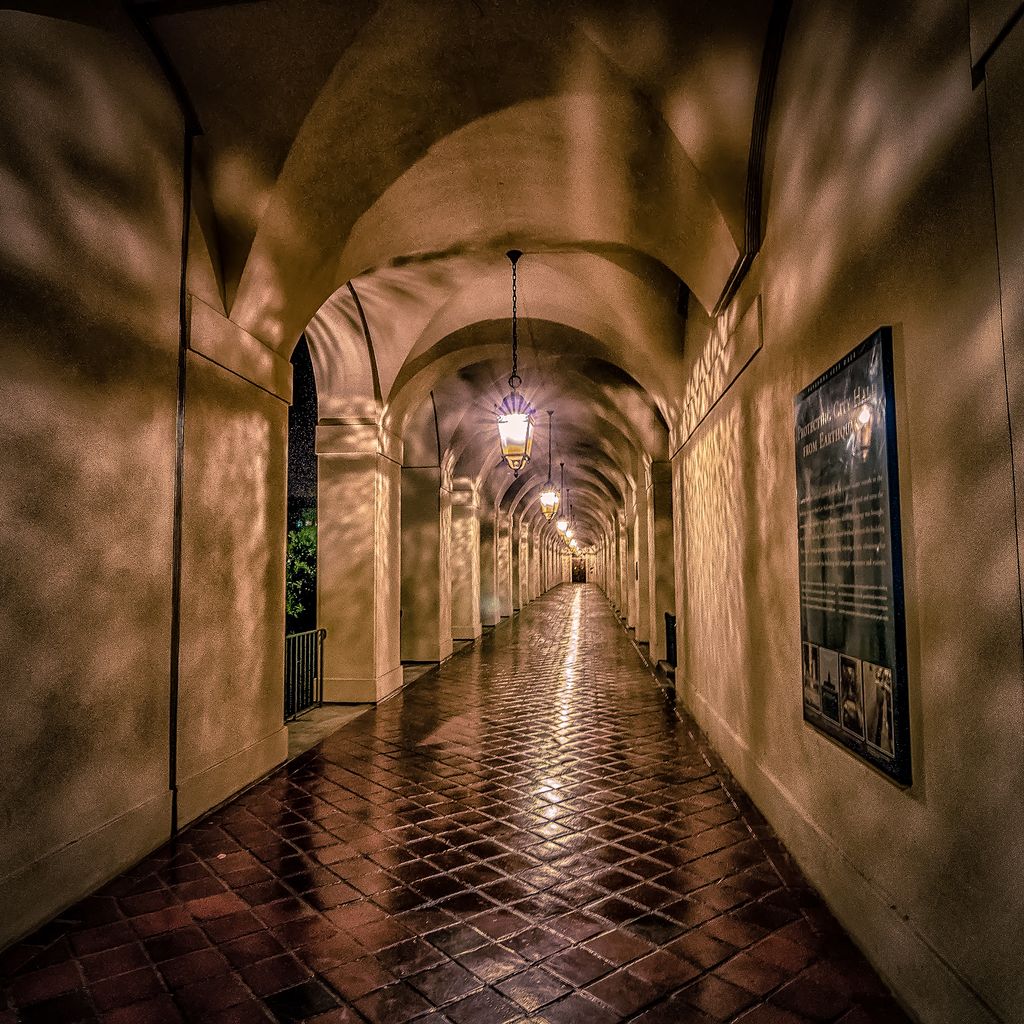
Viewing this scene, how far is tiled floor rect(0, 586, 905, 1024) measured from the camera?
266 centimetres

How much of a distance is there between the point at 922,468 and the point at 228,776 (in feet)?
16.7

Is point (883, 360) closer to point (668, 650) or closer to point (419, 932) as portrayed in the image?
point (419, 932)

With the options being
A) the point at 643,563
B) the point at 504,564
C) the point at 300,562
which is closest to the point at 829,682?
the point at 643,563

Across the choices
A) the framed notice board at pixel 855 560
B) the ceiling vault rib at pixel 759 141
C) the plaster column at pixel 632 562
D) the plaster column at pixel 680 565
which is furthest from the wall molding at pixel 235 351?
the plaster column at pixel 632 562

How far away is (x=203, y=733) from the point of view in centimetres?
500

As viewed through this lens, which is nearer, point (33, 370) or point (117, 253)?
point (33, 370)

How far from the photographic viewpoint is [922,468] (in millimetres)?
2508

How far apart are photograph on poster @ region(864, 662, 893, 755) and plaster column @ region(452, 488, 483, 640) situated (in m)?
14.6

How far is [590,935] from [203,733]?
321 centimetres

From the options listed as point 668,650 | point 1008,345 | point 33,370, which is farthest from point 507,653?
point 1008,345

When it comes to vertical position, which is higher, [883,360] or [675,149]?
[675,149]

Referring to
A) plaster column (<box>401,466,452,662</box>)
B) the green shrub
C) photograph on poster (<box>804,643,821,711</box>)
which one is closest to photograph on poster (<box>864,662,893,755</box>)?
photograph on poster (<box>804,643,821,711</box>)

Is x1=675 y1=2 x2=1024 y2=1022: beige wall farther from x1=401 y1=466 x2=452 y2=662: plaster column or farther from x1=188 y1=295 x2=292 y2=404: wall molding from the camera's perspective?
x1=401 y1=466 x2=452 y2=662: plaster column

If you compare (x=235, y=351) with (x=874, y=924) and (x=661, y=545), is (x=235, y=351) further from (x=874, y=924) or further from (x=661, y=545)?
(x=661, y=545)
